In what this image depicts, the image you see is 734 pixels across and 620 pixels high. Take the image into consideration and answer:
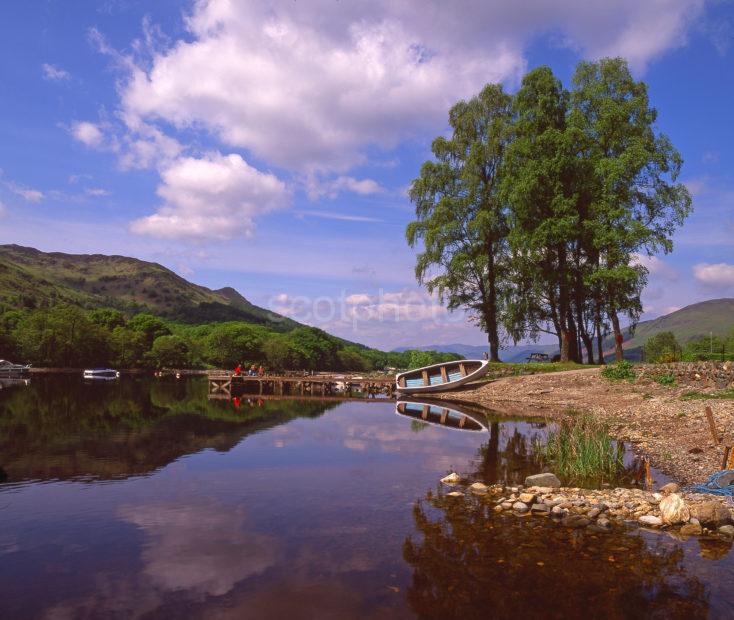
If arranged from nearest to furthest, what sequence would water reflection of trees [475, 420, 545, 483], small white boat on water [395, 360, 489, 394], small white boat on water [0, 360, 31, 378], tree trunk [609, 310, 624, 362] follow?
water reflection of trees [475, 420, 545, 483] < tree trunk [609, 310, 624, 362] < small white boat on water [395, 360, 489, 394] < small white boat on water [0, 360, 31, 378]

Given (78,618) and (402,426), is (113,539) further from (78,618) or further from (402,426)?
(402,426)

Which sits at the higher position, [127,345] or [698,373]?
[127,345]

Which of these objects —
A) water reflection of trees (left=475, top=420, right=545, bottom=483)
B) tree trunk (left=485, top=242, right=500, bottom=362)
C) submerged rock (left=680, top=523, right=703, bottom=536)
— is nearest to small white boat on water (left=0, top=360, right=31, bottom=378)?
tree trunk (left=485, top=242, right=500, bottom=362)

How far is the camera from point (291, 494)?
14.1 meters

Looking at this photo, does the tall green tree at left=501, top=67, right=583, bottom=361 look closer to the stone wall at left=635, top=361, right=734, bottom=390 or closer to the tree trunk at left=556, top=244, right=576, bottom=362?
the tree trunk at left=556, top=244, right=576, bottom=362

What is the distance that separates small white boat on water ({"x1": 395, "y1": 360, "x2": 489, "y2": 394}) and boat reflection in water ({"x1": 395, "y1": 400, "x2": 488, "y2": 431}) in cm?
273

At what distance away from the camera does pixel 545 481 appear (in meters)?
13.8

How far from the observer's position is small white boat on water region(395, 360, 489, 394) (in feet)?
141

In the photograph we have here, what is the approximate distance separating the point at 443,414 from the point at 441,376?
12459 mm

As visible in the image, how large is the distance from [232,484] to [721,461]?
47.7 ft

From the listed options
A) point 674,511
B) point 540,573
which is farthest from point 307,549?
point 674,511

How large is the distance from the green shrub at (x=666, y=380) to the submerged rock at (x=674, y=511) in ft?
69.5

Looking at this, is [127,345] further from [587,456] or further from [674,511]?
[674,511]

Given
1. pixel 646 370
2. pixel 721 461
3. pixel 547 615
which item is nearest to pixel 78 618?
pixel 547 615
